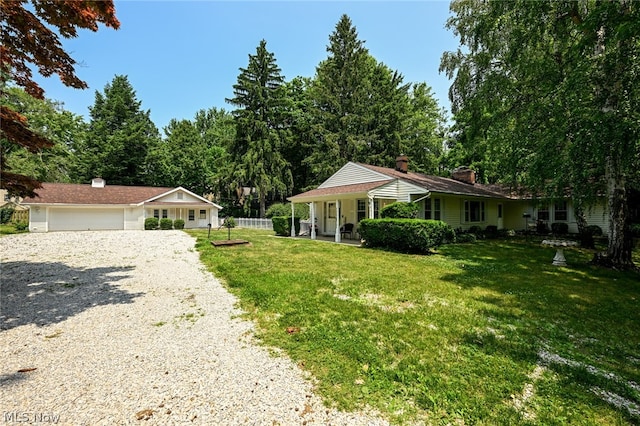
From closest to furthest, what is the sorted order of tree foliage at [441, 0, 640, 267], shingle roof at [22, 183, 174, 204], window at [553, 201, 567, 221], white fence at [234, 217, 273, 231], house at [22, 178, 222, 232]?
1. tree foliage at [441, 0, 640, 267]
2. window at [553, 201, 567, 221]
3. house at [22, 178, 222, 232]
4. shingle roof at [22, 183, 174, 204]
5. white fence at [234, 217, 273, 231]

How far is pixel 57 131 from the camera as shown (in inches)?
1334

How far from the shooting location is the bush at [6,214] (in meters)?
27.4

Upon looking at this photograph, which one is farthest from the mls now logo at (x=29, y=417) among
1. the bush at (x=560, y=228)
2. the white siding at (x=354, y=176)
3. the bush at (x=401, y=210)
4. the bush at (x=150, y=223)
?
the bush at (x=150, y=223)

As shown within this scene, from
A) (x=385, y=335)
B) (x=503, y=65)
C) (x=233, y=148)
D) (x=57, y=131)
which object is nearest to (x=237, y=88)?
(x=233, y=148)

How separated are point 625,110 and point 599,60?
70.4 inches

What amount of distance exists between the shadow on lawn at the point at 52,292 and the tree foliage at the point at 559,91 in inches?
458

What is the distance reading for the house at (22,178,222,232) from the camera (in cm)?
2275

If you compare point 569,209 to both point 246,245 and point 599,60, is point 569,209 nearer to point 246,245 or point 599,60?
point 599,60

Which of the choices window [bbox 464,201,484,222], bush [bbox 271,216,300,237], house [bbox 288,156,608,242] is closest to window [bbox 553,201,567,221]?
house [bbox 288,156,608,242]

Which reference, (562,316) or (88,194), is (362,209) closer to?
(562,316)

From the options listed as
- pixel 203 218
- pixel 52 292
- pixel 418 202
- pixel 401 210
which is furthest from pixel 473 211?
pixel 203 218

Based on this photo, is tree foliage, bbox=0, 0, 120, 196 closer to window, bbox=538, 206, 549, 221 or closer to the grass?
the grass

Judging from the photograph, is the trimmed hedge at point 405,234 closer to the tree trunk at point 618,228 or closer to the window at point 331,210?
the tree trunk at point 618,228

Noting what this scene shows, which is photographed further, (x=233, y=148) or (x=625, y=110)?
(x=233, y=148)
